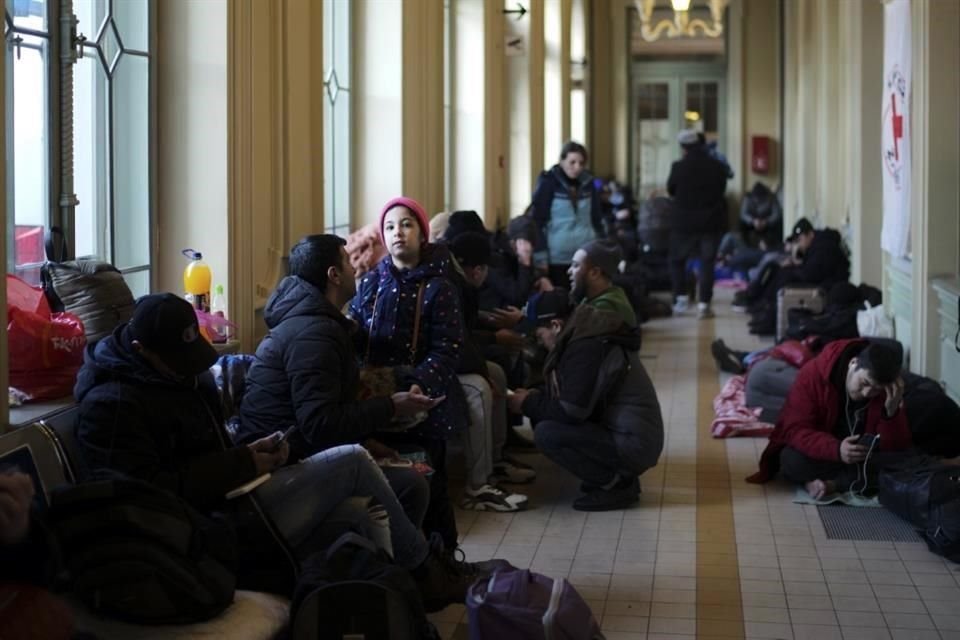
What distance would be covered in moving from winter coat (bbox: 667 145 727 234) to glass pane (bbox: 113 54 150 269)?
9173 millimetres

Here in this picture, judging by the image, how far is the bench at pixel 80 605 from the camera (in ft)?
11.0

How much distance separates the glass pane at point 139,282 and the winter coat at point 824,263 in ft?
22.9

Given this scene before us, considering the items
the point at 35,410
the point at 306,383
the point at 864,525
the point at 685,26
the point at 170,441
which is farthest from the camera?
the point at 685,26

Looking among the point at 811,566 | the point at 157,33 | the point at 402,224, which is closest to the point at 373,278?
the point at 402,224

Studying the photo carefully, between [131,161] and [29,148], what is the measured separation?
0.80m

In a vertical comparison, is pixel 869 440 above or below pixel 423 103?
below

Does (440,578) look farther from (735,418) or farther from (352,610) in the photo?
(735,418)

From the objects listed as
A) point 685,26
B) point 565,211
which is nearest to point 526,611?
point 565,211

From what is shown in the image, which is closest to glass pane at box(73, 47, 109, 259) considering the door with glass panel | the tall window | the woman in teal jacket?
the tall window

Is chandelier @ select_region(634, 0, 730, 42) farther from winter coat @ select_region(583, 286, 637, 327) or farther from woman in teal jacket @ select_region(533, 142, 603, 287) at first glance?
winter coat @ select_region(583, 286, 637, 327)

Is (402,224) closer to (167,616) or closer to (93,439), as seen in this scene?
(93,439)

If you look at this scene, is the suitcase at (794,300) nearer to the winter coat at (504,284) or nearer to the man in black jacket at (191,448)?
the winter coat at (504,284)

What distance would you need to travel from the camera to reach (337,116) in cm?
779

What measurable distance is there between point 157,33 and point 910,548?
3508mm
